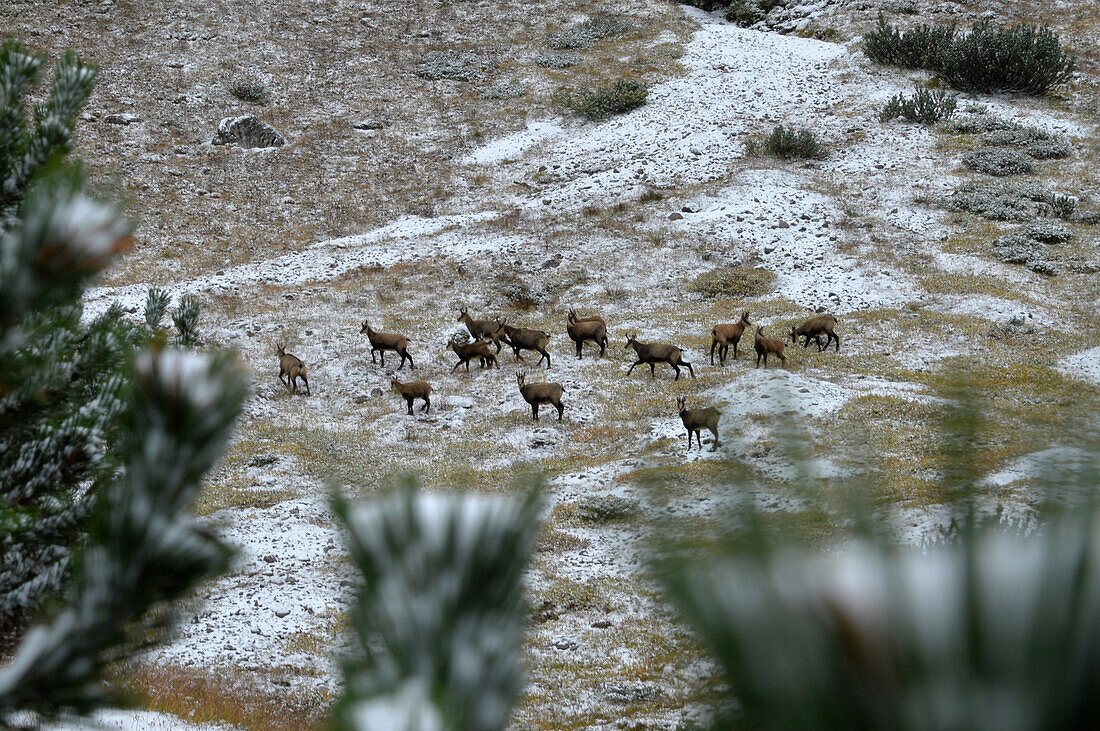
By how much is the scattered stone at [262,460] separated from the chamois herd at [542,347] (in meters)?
2.76

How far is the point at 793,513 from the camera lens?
772mm

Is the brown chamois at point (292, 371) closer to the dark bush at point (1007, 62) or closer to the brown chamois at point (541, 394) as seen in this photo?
the brown chamois at point (541, 394)

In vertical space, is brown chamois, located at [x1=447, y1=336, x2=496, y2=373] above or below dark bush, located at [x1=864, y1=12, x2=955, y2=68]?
below

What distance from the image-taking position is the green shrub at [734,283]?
20359 millimetres

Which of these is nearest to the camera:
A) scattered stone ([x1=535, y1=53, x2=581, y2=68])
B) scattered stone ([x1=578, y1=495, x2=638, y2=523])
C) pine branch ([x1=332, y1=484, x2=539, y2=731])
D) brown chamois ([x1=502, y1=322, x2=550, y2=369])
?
pine branch ([x1=332, y1=484, x2=539, y2=731])

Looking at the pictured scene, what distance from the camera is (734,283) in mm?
20766

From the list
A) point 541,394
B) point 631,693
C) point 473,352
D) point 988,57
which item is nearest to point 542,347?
point 473,352

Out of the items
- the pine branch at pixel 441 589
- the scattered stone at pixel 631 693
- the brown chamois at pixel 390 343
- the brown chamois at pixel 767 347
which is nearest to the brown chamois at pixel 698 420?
the brown chamois at pixel 767 347

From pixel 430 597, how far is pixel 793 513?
1.19 feet

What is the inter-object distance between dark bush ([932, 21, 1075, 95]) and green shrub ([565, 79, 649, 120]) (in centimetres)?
1128

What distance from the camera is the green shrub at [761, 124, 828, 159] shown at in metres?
26.0

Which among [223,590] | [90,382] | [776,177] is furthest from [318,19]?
[90,382]

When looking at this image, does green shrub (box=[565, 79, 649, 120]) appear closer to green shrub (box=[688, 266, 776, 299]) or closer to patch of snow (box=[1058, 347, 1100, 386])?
green shrub (box=[688, 266, 776, 299])

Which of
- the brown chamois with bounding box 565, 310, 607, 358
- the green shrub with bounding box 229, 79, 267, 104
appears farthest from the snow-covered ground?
the green shrub with bounding box 229, 79, 267, 104
